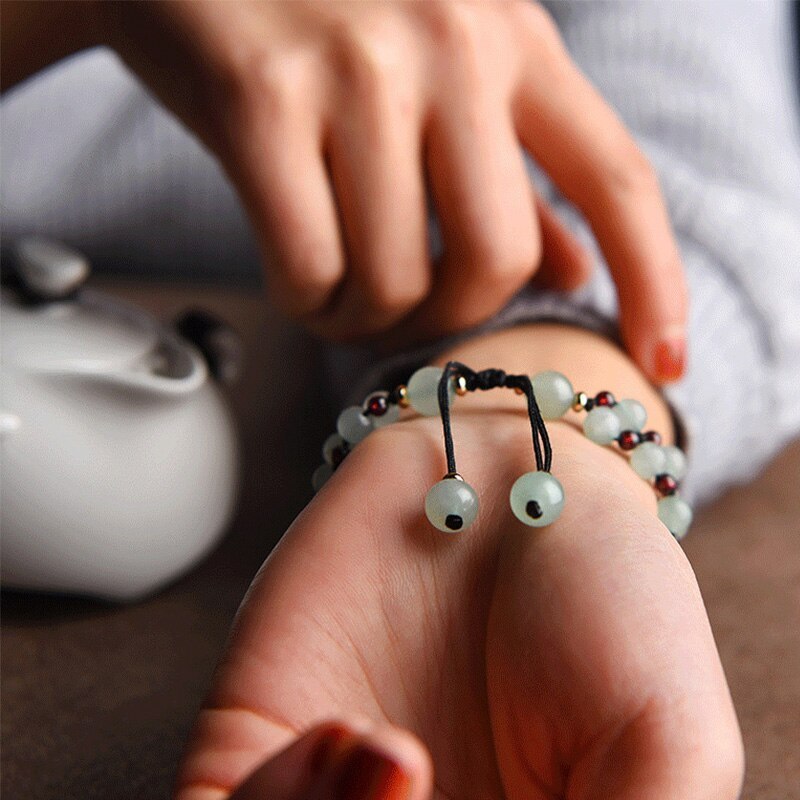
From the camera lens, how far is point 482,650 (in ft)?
0.83

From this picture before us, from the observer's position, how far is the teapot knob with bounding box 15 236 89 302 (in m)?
0.38

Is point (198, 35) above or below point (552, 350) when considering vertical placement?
above

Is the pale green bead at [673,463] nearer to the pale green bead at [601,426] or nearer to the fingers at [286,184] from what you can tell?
the pale green bead at [601,426]

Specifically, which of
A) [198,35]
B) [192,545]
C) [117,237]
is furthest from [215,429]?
[117,237]

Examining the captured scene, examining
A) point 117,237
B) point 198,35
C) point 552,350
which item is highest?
point 198,35

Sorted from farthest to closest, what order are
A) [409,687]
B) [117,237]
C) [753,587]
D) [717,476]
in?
[117,237] → [717,476] → [753,587] → [409,687]

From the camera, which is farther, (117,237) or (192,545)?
(117,237)

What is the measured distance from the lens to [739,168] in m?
0.53

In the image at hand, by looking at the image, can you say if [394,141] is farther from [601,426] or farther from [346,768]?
[346,768]

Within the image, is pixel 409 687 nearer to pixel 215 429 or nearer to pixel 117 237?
pixel 215 429

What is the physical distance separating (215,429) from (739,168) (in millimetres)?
331

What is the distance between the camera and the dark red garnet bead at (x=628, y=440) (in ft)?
1.08

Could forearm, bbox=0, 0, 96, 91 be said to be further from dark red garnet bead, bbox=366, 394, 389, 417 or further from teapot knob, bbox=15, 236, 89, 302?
dark red garnet bead, bbox=366, 394, 389, 417

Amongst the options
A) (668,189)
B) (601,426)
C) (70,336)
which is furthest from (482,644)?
(668,189)
